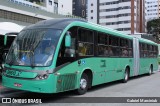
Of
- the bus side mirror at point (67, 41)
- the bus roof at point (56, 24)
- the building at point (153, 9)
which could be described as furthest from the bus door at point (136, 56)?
the building at point (153, 9)

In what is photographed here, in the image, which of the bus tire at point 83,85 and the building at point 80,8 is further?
the building at point 80,8

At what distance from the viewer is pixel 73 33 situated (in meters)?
10.4

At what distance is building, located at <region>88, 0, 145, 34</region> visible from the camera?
10194 centimetres

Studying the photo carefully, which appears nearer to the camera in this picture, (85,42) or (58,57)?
(58,57)

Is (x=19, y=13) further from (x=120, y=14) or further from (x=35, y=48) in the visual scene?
(x=120, y=14)

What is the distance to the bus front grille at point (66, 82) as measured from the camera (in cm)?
933

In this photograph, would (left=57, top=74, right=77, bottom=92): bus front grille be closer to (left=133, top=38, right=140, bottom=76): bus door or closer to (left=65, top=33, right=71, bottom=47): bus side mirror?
(left=65, top=33, right=71, bottom=47): bus side mirror

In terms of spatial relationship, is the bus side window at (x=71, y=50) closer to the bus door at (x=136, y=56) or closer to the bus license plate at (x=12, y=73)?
the bus license plate at (x=12, y=73)

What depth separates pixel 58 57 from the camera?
941 cm

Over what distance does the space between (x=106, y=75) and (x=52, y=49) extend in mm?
4635

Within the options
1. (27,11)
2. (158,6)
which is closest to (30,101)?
(27,11)

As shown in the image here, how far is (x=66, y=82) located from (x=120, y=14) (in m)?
97.2

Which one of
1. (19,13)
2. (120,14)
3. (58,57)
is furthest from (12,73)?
(120,14)

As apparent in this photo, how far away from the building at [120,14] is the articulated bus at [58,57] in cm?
8989
